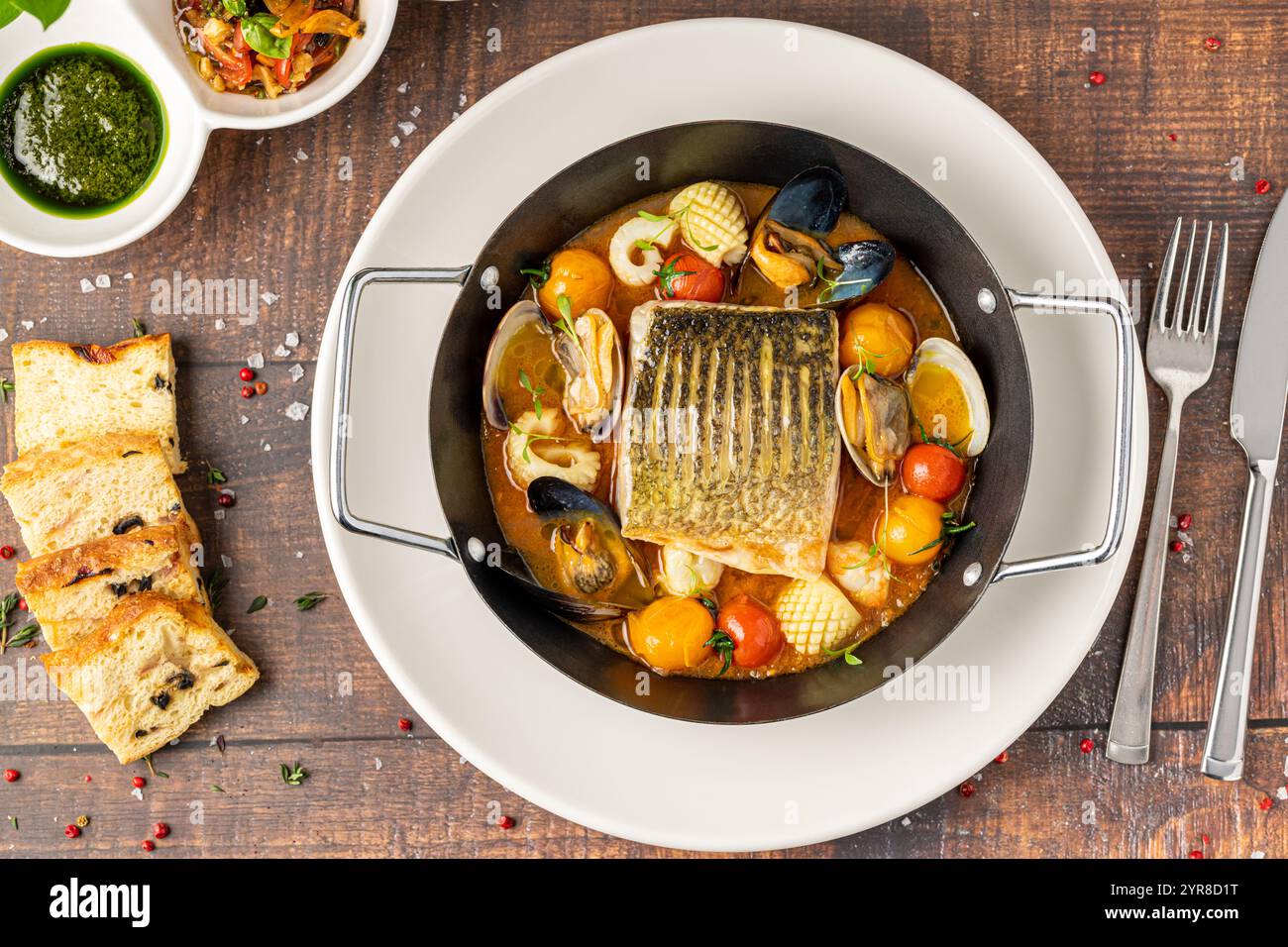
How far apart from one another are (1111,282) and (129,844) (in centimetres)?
306

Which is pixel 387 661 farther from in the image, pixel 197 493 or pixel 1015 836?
pixel 1015 836

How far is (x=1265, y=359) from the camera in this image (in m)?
2.56

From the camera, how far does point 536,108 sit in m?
2.44

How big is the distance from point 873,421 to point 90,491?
82.0 inches

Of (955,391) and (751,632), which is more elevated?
(955,391)

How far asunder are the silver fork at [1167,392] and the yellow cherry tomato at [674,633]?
3.80ft

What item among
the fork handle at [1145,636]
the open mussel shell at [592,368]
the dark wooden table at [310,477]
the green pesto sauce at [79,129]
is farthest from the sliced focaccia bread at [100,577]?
the fork handle at [1145,636]

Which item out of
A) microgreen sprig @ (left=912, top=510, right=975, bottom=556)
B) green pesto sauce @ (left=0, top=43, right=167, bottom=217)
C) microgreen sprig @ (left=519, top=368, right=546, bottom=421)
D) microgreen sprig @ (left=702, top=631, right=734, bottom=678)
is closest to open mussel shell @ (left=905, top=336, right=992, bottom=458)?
microgreen sprig @ (left=912, top=510, right=975, bottom=556)

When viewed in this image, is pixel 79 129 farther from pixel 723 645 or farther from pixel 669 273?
pixel 723 645

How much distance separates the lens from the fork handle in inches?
100

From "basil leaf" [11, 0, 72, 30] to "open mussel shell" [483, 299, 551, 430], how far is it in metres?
1.24

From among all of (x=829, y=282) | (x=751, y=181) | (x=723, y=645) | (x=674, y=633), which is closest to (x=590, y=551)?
(x=674, y=633)

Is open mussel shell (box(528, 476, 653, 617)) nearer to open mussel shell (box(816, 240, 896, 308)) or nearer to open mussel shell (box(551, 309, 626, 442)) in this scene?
open mussel shell (box(551, 309, 626, 442))

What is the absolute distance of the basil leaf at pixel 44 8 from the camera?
221 centimetres
